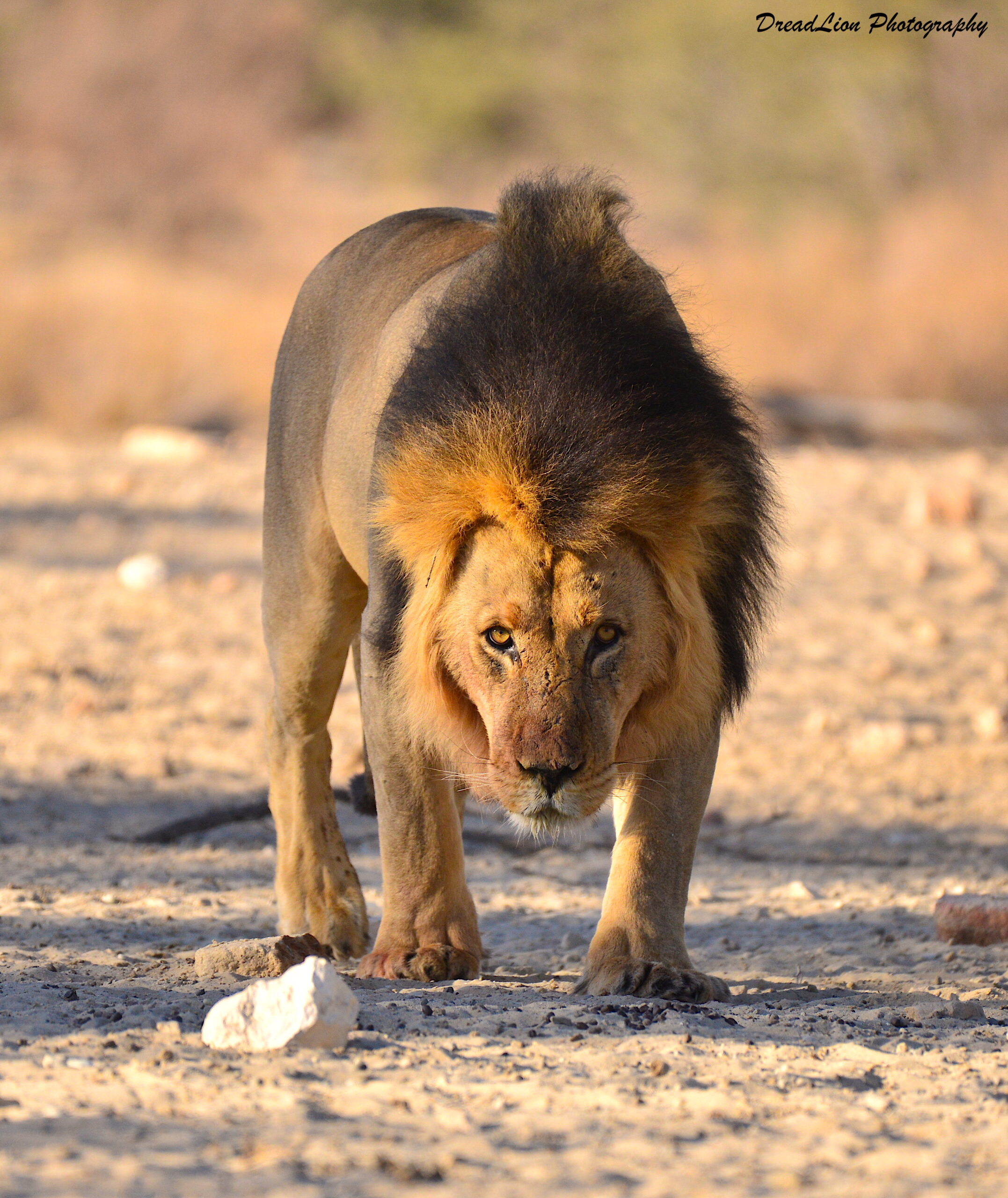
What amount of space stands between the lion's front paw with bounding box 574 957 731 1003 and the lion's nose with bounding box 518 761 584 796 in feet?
1.55

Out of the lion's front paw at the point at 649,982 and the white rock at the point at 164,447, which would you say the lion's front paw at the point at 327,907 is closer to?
the lion's front paw at the point at 649,982

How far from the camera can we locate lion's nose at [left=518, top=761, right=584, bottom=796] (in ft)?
9.47

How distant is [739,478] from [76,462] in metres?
8.00

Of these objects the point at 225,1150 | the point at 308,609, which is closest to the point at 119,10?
the point at 308,609

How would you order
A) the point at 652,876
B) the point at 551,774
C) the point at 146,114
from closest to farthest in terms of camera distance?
the point at 551,774 < the point at 652,876 < the point at 146,114

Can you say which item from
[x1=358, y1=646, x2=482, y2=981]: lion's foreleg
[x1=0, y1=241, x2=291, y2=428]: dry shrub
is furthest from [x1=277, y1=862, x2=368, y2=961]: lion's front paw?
[x1=0, y1=241, x2=291, y2=428]: dry shrub

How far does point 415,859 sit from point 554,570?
0.75 metres

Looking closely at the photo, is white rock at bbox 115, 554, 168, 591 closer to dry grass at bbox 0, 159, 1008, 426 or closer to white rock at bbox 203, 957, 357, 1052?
Result: dry grass at bbox 0, 159, 1008, 426

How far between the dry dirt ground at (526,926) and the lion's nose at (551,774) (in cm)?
40

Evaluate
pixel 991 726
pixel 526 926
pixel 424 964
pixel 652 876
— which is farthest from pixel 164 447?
pixel 652 876

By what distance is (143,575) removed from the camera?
7750 millimetres

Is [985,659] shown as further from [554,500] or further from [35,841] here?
[554,500]

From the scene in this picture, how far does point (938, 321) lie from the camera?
12789mm

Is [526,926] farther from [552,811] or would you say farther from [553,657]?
[553,657]
